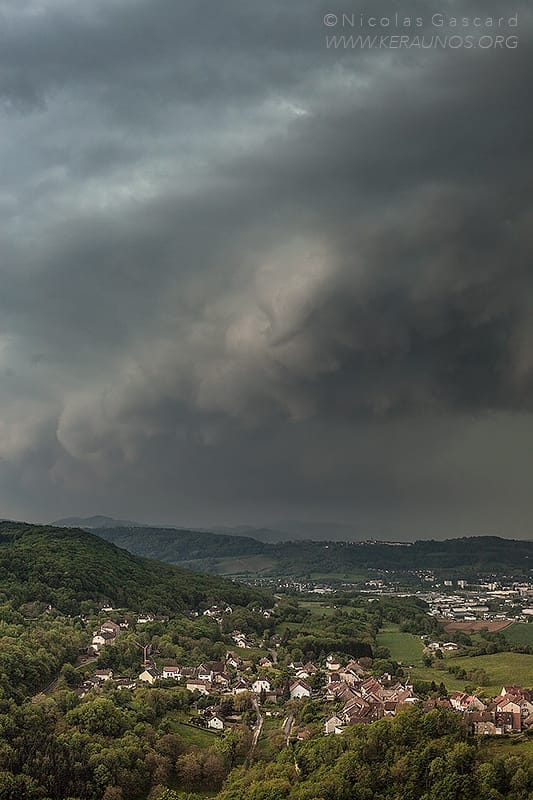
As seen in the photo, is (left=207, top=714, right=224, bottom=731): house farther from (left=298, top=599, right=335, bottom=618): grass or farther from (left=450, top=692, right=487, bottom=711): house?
(left=298, top=599, right=335, bottom=618): grass

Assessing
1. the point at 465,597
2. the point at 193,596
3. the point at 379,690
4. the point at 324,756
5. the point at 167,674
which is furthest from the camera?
the point at 465,597

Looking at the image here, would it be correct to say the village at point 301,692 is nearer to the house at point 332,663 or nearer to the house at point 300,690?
the house at point 300,690

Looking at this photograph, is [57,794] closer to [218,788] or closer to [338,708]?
[218,788]

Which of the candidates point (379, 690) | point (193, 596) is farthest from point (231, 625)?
point (379, 690)

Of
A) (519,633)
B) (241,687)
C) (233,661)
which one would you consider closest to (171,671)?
(241,687)

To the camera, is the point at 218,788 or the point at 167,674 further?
the point at 167,674

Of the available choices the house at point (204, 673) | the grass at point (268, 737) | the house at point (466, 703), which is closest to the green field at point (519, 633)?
the house at point (204, 673)
